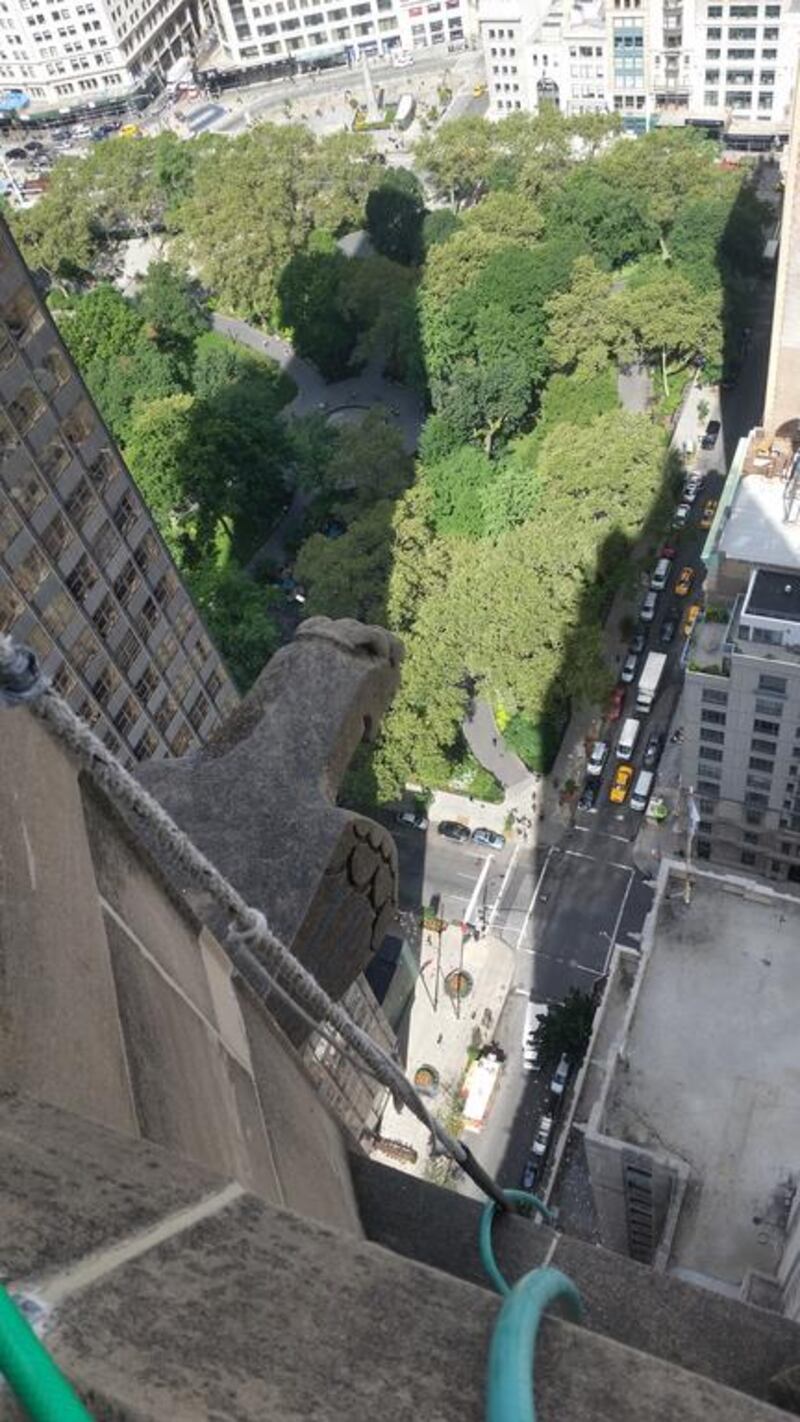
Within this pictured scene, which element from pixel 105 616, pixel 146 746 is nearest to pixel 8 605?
pixel 105 616

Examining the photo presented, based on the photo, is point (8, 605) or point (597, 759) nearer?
point (8, 605)

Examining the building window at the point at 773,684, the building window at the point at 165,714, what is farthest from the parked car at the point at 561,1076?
the building window at the point at 165,714

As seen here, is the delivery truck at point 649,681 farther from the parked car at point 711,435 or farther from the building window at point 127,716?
the building window at point 127,716

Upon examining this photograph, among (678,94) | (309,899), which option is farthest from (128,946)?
(678,94)

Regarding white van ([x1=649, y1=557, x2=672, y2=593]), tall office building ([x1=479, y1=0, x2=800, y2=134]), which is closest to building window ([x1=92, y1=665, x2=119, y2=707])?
white van ([x1=649, y1=557, x2=672, y2=593])

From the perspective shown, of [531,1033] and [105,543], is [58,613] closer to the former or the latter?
[105,543]

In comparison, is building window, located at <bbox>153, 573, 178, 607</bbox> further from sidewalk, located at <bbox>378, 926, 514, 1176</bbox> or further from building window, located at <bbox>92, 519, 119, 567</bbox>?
sidewalk, located at <bbox>378, 926, 514, 1176</bbox>
